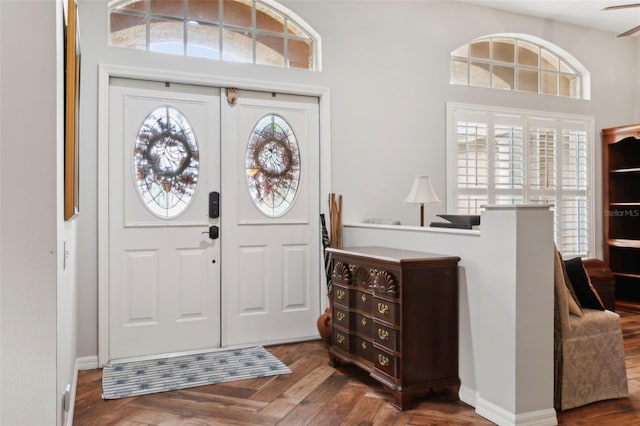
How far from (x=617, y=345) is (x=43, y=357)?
300cm

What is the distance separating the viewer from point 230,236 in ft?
13.5

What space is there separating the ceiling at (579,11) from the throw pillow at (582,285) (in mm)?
3067

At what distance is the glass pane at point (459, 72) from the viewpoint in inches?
199

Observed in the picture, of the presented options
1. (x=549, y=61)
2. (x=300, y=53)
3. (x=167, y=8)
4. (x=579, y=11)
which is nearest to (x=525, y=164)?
(x=549, y=61)

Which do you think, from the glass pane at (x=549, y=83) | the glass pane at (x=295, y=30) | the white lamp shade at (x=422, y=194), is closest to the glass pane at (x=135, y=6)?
the glass pane at (x=295, y=30)

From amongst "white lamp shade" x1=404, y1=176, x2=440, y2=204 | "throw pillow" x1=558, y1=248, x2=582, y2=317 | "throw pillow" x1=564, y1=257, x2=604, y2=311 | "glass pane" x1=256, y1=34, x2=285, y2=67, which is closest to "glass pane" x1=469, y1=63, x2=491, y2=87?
"white lamp shade" x1=404, y1=176, x2=440, y2=204

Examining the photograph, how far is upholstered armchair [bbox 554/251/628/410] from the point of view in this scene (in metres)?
2.82

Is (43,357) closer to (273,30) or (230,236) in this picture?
(230,236)

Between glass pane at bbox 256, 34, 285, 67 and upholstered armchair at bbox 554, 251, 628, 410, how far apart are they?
9.02 ft

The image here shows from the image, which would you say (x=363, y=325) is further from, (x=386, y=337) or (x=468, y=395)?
(x=468, y=395)

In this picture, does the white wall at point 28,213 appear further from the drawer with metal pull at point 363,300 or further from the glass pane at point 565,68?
the glass pane at point 565,68

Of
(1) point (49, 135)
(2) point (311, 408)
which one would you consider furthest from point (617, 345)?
(1) point (49, 135)

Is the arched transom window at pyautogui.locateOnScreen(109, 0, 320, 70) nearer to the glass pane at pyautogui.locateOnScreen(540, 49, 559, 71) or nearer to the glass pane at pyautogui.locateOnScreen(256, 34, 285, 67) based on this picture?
the glass pane at pyautogui.locateOnScreen(256, 34, 285, 67)

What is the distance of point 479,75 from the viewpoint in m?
5.21
